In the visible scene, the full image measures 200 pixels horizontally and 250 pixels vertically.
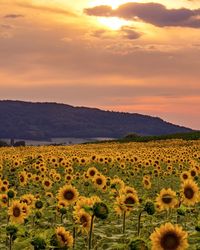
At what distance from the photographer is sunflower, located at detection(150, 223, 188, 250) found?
5590mm

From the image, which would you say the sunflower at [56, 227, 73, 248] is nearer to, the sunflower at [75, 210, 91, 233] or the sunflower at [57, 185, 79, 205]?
the sunflower at [75, 210, 91, 233]

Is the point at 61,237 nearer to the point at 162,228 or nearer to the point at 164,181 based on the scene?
the point at 162,228

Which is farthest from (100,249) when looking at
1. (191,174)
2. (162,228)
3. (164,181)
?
(164,181)

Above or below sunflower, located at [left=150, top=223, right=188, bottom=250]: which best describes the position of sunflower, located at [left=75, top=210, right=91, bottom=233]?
below

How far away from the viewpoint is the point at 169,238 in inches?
222

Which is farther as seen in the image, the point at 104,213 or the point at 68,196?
the point at 68,196

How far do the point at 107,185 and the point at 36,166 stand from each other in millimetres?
8738

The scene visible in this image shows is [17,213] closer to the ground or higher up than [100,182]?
closer to the ground

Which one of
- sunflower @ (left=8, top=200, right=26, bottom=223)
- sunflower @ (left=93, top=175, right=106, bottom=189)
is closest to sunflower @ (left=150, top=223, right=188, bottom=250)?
sunflower @ (left=8, top=200, right=26, bottom=223)

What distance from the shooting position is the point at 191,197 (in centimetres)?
952

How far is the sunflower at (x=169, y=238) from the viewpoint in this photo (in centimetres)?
559

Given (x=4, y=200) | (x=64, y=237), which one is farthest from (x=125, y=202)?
(x=4, y=200)

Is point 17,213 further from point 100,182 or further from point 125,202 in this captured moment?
point 100,182

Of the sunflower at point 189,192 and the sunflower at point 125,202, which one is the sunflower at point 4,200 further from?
the sunflower at point 189,192
